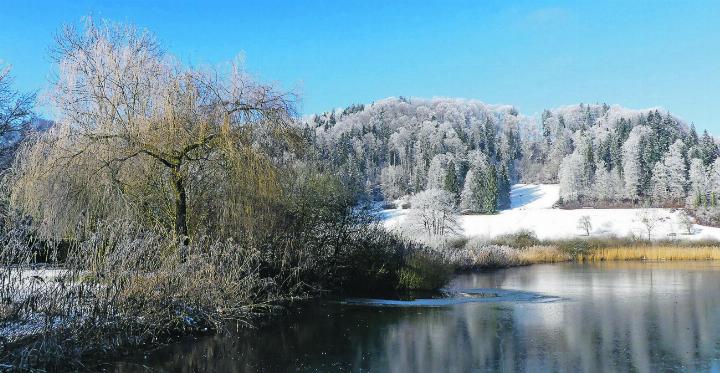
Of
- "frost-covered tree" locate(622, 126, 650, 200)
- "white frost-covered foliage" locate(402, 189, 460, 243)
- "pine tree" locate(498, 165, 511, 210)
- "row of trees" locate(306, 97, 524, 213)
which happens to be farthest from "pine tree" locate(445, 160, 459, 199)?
"white frost-covered foliage" locate(402, 189, 460, 243)

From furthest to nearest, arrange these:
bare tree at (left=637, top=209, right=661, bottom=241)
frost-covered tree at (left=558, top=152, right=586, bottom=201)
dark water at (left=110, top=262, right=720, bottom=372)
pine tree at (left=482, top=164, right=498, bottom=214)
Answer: frost-covered tree at (left=558, top=152, right=586, bottom=201) → pine tree at (left=482, top=164, right=498, bottom=214) → bare tree at (left=637, top=209, right=661, bottom=241) → dark water at (left=110, top=262, right=720, bottom=372)

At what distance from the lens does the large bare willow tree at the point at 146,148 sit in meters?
14.7

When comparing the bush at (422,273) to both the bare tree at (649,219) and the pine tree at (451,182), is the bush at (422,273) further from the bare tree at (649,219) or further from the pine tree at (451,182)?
the pine tree at (451,182)

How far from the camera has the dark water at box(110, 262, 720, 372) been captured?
991 centimetres

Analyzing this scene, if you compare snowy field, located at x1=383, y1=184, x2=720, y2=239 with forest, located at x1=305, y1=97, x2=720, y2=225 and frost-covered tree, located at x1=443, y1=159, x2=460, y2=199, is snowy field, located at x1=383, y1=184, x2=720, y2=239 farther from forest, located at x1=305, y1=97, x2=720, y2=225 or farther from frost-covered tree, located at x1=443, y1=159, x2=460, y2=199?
frost-covered tree, located at x1=443, y1=159, x2=460, y2=199

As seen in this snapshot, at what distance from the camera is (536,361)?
9945 mm

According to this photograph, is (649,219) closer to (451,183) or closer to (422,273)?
(451,183)

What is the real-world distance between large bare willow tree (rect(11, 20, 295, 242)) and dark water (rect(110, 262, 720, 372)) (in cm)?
396

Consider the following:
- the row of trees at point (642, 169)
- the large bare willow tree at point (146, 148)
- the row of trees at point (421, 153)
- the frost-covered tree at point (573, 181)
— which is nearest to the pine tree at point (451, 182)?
the row of trees at point (421, 153)

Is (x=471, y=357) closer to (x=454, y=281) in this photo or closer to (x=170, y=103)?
(x=170, y=103)

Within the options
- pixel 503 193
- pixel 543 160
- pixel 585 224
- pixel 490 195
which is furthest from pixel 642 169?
pixel 543 160

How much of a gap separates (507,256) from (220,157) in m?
25.3

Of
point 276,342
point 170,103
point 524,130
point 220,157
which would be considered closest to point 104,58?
point 170,103

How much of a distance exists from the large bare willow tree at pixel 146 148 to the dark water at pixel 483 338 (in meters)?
3.96
